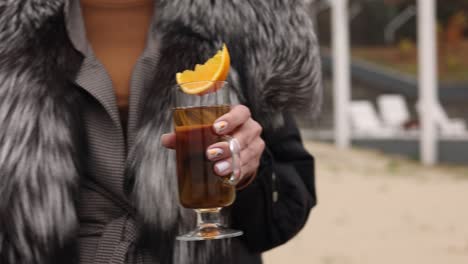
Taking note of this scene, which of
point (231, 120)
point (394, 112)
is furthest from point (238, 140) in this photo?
point (394, 112)

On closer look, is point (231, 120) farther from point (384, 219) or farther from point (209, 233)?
point (384, 219)

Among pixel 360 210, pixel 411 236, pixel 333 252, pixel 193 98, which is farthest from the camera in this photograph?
pixel 360 210

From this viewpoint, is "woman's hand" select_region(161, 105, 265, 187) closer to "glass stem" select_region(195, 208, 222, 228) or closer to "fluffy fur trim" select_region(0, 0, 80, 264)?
"glass stem" select_region(195, 208, 222, 228)

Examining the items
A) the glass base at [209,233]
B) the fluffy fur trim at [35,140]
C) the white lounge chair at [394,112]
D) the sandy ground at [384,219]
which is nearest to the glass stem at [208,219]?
the glass base at [209,233]

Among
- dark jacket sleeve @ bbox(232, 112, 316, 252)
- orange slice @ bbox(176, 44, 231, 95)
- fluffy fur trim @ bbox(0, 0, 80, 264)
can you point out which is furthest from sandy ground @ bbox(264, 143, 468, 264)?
orange slice @ bbox(176, 44, 231, 95)

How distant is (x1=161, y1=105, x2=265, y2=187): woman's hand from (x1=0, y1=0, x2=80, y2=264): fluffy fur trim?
219 millimetres

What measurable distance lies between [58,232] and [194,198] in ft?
0.99

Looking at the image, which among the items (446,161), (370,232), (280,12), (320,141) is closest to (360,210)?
(370,232)

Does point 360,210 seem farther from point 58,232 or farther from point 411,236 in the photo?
point 58,232

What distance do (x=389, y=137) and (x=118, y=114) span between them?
41.0ft

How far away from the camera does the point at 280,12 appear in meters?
1.54

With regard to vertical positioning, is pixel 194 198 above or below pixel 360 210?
above

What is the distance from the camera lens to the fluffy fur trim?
1.41 metres

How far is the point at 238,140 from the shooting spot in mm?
1257
